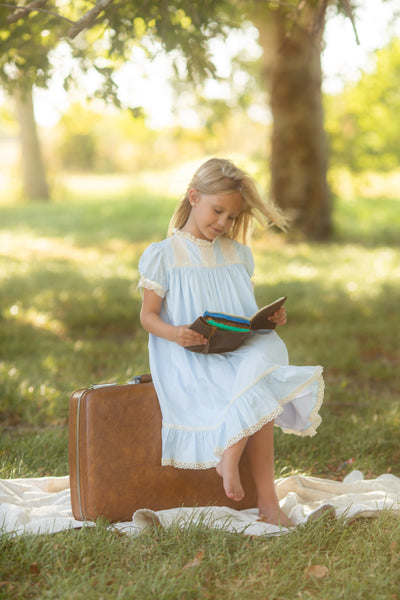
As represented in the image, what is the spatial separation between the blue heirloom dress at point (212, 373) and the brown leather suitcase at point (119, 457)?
0.08m

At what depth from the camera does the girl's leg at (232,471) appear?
9.14 ft

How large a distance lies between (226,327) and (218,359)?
0.22m

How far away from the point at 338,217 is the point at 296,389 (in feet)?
47.0

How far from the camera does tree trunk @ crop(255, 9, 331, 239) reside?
11375 mm

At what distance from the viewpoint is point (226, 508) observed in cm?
300

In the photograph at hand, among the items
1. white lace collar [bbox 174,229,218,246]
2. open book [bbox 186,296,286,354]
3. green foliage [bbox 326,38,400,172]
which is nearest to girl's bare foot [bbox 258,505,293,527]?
open book [bbox 186,296,286,354]

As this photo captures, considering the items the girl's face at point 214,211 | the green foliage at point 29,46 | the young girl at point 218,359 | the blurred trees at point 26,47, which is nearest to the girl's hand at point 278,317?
the young girl at point 218,359

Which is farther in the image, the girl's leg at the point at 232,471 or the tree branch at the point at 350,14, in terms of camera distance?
the tree branch at the point at 350,14

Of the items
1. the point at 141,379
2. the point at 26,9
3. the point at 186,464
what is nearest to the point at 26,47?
the point at 26,9

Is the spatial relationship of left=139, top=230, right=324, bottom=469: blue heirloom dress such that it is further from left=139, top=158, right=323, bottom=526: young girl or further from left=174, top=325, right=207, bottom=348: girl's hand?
left=174, top=325, right=207, bottom=348: girl's hand

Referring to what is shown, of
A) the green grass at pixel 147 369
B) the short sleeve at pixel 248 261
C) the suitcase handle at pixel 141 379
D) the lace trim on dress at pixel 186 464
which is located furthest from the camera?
the short sleeve at pixel 248 261

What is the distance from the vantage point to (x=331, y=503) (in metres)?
3.05

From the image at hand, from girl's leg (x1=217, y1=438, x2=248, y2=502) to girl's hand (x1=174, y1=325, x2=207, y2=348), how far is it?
461 mm

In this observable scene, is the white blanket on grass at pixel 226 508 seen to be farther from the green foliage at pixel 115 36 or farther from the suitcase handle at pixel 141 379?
the green foliage at pixel 115 36
